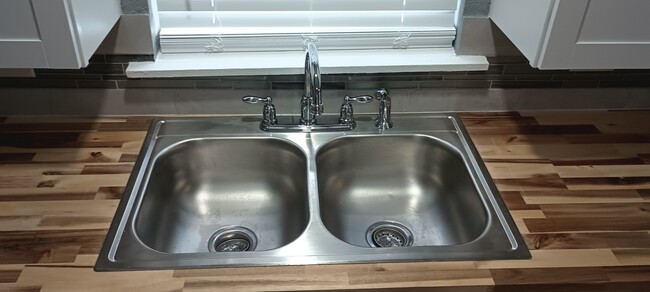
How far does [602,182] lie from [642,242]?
196 mm

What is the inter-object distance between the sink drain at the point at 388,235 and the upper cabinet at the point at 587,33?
505 mm

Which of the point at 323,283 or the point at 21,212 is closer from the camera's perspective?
the point at 323,283

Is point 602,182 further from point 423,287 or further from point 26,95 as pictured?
point 26,95

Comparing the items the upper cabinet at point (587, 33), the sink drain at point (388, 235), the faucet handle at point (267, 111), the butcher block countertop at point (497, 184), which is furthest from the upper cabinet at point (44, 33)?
the upper cabinet at point (587, 33)

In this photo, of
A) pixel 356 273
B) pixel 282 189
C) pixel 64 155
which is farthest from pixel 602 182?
pixel 64 155

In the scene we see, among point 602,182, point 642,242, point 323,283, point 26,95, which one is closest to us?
point 323,283

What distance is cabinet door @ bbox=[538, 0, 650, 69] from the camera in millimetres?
1001

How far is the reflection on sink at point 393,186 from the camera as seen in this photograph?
1.30m

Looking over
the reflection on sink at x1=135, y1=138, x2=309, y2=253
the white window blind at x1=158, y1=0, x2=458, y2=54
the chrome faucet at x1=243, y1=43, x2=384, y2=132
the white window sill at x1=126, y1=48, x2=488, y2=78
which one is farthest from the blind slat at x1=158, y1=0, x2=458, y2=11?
the reflection on sink at x1=135, y1=138, x2=309, y2=253

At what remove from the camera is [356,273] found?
3.13 feet

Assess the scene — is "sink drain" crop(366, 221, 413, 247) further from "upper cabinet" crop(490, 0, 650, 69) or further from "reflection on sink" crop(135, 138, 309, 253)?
"upper cabinet" crop(490, 0, 650, 69)

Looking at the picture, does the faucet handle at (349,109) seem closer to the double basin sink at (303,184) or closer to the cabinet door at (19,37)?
the double basin sink at (303,184)

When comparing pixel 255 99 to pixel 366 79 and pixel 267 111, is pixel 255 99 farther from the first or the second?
pixel 366 79

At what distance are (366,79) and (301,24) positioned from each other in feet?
0.74
